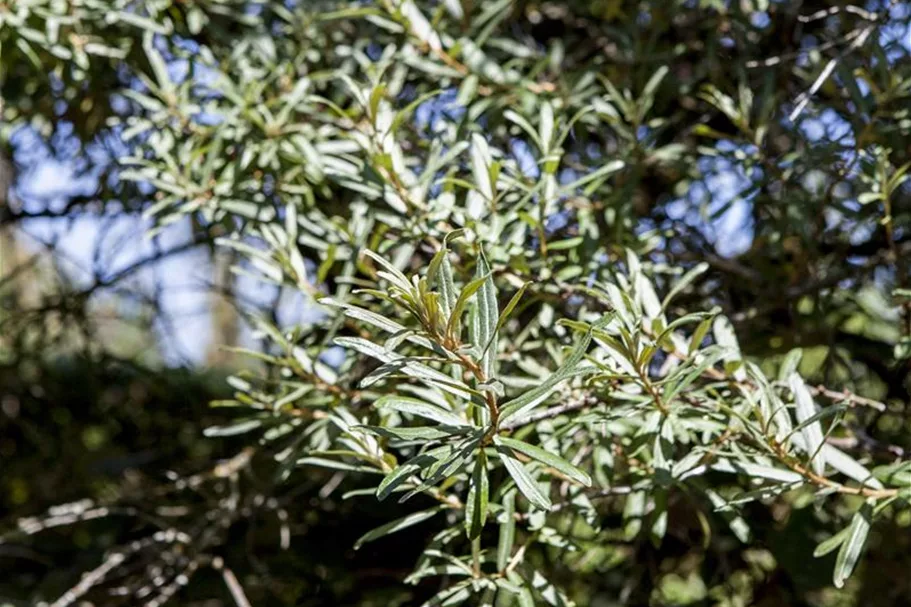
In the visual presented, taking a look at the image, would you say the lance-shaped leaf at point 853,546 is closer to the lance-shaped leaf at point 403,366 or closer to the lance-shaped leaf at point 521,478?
the lance-shaped leaf at point 521,478

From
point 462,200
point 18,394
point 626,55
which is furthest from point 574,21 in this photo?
point 18,394

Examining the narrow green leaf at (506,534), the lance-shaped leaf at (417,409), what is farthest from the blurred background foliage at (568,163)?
the lance-shaped leaf at (417,409)

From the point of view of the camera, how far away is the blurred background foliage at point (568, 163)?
4.64ft

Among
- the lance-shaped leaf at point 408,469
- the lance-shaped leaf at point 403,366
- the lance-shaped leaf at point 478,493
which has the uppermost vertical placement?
the lance-shaped leaf at point 403,366

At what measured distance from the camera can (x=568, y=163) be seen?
157 cm

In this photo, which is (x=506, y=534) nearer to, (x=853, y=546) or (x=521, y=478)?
(x=521, y=478)

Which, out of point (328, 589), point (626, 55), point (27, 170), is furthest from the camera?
point (27, 170)

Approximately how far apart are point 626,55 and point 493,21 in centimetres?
26

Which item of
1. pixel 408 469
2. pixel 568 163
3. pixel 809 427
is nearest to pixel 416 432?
pixel 408 469

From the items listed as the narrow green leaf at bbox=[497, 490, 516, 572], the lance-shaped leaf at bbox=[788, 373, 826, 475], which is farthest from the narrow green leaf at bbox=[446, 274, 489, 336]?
the lance-shaped leaf at bbox=[788, 373, 826, 475]

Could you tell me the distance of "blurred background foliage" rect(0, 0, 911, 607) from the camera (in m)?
1.41

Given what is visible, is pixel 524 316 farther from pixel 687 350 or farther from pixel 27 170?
pixel 27 170

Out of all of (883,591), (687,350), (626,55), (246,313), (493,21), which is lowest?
(883,591)

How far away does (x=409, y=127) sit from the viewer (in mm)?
1523
